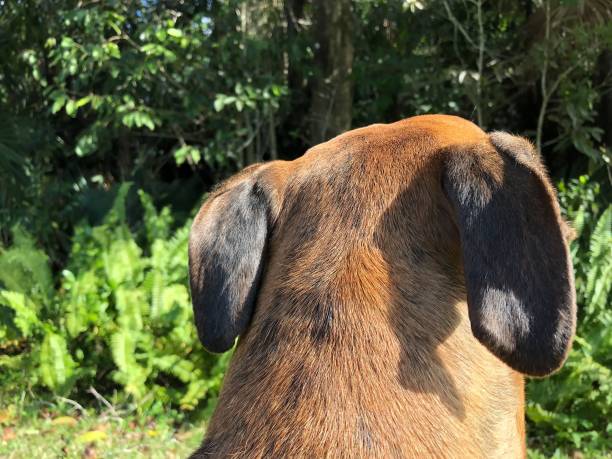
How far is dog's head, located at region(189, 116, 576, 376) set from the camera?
1679 millimetres

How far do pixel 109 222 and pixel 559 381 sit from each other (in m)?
4.18

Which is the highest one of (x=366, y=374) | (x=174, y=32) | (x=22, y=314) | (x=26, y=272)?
(x=174, y=32)

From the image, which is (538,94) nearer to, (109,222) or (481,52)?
(481,52)

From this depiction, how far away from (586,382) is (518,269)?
161 inches

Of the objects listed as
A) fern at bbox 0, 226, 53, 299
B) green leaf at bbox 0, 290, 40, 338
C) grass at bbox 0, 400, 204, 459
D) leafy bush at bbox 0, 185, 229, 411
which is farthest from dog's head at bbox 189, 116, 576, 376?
fern at bbox 0, 226, 53, 299

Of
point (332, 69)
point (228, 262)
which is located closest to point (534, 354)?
point (228, 262)

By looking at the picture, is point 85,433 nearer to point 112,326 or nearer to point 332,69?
point 112,326

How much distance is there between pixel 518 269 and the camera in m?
1.69

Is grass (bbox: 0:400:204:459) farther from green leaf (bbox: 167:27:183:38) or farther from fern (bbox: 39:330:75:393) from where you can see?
green leaf (bbox: 167:27:183:38)

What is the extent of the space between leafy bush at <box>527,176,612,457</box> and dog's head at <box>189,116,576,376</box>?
145 inches

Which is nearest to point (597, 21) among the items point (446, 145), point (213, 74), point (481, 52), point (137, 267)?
point (481, 52)

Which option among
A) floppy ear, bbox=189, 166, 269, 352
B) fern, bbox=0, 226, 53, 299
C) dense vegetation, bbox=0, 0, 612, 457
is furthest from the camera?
fern, bbox=0, 226, 53, 299

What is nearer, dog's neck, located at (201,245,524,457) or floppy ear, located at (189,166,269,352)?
dog's neck, located at (201,245,524,457)

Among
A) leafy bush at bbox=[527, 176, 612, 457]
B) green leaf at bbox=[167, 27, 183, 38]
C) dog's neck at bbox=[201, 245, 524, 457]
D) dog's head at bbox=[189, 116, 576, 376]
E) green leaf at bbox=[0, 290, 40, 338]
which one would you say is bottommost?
leafy bush at bbox=[527, 176, 612, 457]
